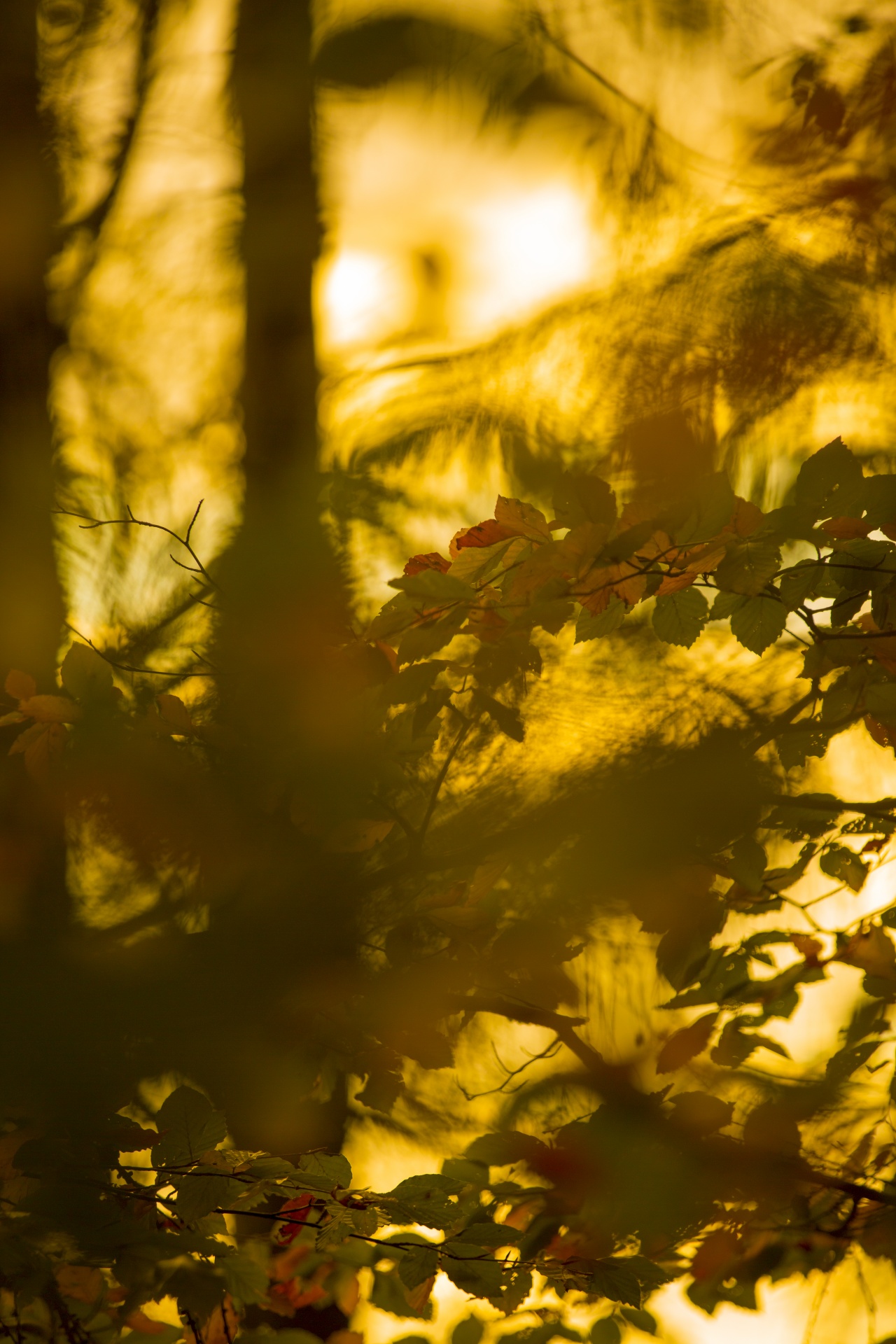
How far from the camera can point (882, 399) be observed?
770 mm

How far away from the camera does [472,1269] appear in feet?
1.84

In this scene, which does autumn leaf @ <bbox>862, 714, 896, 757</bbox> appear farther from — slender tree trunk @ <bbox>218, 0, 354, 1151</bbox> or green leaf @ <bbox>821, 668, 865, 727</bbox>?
slender tree trunk @ <bbox>218, 0, 354, 1151</bbox>

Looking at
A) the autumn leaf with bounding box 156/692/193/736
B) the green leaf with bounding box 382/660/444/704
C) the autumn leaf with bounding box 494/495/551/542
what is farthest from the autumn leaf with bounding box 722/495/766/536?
the autumn leaf with bounding box 156/692/193/736

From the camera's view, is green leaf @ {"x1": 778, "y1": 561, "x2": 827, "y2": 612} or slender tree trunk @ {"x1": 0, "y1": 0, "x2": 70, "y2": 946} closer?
green leaf @ {"x1": 778, "y1": 561, "x2": 827, "y2": 612}

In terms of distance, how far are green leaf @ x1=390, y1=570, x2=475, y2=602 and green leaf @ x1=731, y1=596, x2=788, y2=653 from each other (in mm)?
184

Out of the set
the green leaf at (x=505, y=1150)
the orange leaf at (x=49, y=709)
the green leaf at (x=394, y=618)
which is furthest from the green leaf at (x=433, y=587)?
the green leaf at (x=505, y=1150)

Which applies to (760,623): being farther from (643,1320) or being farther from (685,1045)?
(643,1320)

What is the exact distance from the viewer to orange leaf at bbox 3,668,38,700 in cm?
73

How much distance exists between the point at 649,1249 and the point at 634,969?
0.68 ft

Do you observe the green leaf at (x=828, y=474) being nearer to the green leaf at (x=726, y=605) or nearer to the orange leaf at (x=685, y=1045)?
the green leaf at (x=726, y=605)

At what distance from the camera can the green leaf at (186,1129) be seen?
0.58m

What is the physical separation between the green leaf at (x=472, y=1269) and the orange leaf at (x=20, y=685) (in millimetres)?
513

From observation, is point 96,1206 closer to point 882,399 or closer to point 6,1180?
point 6,1180

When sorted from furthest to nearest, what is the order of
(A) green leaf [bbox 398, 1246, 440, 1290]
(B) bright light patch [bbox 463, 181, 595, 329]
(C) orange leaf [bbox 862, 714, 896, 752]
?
(B) bright light patch [bbox 463, 181, 595, 329] < (C) orange leaf [bbox 862, 714, 896, 752] < (A) green leaf [bbox 398, 1246, 440, 1290]
